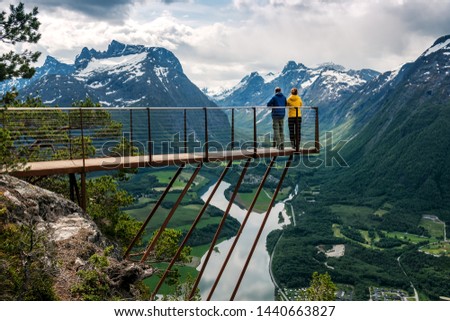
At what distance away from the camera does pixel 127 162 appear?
14.5 metres

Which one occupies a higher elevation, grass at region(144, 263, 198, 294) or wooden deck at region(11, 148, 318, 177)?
wooden deck at region(11, 148, 318, 177)

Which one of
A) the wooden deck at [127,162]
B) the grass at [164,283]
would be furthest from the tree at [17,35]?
the grass at [164,283]

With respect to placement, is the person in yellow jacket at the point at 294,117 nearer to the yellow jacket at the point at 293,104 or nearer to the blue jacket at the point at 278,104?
the yellow jacket at the point at 293,104

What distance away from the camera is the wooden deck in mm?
13039

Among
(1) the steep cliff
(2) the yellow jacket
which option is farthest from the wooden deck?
(2) the yellow jacket

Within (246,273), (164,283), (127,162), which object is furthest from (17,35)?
(246,273)

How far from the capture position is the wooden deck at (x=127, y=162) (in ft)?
42.8

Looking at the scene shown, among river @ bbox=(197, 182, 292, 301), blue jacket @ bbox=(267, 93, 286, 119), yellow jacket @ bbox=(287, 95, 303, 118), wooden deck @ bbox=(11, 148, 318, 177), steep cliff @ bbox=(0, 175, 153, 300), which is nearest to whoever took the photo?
steep cliff @ bbox=(0, 175, 153, 300)

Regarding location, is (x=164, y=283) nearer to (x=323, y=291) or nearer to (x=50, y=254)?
(x=323, y=291)

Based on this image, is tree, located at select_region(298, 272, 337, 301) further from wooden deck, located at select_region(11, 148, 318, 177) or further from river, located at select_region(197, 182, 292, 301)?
river, located at select_region(197, 182, 292, 301)

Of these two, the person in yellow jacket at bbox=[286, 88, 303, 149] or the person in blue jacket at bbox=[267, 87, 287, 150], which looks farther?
the person in blue jacket at bbox=[267, 87, 287, 150]

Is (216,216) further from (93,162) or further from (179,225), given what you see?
(93,162)

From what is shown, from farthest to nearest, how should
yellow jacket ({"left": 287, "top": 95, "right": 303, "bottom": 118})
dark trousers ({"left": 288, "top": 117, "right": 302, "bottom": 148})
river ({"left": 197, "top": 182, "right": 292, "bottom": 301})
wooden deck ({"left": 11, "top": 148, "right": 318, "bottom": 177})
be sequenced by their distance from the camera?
river ({"left": 197, "top": 182, "right": 292, "bottom": 301})
yellow jacket ({"left": 287, "top": 95, "right": 303, "bottom": 118})
dark trousers ({"left": 288, "top": 117, "right": 302, "bottom": 148})
wooden deck ({"left": 11, "top": 148, "right": 318, "bottom": 177})

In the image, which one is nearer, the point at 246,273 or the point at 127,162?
the point at 127,162
